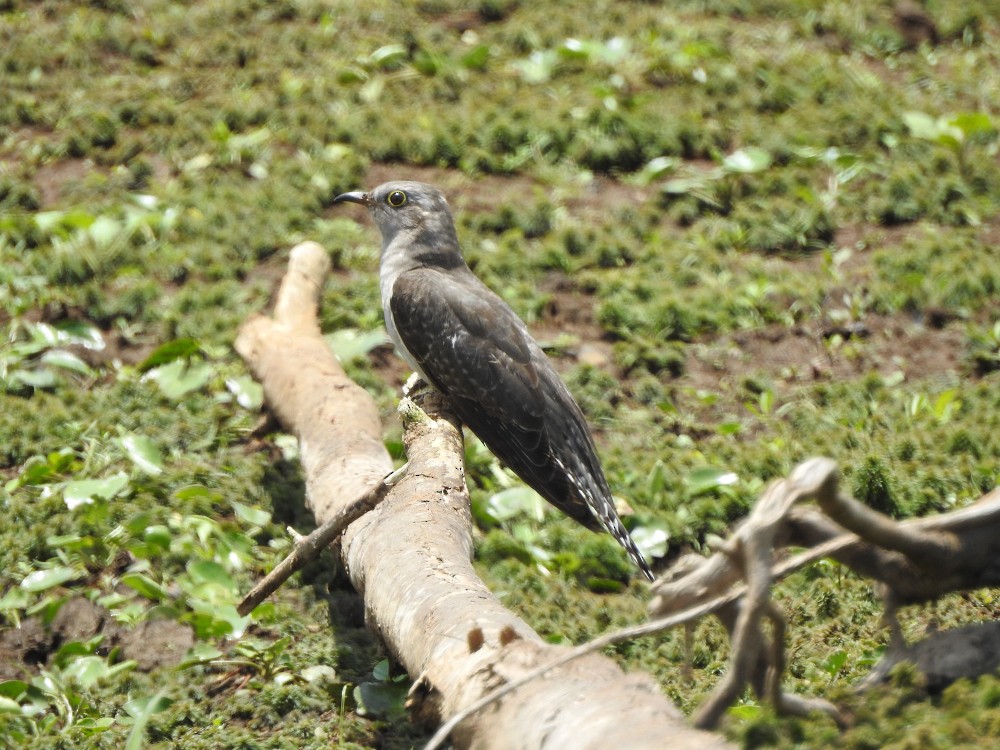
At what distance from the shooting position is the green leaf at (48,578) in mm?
5168

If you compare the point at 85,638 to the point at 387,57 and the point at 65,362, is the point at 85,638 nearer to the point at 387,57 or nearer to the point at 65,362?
the point at 65,362

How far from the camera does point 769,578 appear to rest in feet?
8.09

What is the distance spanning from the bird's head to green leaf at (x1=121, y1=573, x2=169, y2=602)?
2662mm

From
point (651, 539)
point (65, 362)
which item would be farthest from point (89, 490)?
point (651, 539)

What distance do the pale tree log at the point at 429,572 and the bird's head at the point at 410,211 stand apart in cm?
47

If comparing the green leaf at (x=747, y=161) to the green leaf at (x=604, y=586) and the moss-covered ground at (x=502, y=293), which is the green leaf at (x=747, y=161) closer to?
the moss-covered ground at (x=502, y=293)

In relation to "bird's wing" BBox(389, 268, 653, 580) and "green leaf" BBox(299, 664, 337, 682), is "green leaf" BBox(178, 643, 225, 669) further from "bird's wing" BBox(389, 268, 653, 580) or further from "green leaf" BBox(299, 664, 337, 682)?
"bird's wing" BBox(389, 268, 653, 580)

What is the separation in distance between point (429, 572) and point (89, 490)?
2.57 metres

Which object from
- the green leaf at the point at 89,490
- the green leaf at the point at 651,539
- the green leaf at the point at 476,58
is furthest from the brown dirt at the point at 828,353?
the green leaf at the point at 476,58

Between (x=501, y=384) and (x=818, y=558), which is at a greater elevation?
(x=818, y=558)

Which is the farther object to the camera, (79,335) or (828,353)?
(828,353)

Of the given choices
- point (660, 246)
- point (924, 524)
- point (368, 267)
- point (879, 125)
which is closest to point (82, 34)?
point (368, 267)

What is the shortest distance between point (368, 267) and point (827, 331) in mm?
3244

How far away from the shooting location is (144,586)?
5180mm
